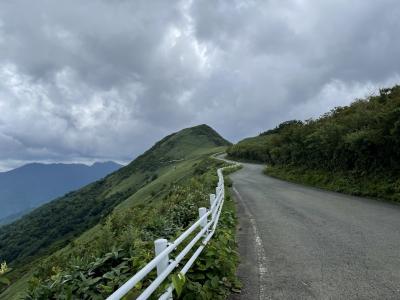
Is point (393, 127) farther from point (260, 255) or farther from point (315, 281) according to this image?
point (315, 281)

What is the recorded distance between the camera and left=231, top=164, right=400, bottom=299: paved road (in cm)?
614

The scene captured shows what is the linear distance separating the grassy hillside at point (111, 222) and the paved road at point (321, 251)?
6.79 ft

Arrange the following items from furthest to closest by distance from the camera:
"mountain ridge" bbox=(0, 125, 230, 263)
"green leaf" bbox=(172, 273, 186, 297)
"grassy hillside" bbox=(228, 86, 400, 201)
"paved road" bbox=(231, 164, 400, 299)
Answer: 1. "mountain ridge" bbox=(0, 125, 230, 263)
2. "grassy hillside" bbox=(228, 86, 400, 201)
3. "paved road" bbox=(231, 164, 400, 299)
4. "green leaf" bbox=(172, 273, 186, 297)

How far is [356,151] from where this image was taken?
1961cm

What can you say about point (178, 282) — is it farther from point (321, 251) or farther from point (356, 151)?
point (356, 151)

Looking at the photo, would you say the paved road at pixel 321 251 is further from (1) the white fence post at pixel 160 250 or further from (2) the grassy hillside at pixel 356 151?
(2) the grassy hillside at pixel 356 151

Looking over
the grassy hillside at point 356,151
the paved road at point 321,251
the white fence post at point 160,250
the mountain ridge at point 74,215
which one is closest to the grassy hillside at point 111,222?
the mountain ridge at point 74,215

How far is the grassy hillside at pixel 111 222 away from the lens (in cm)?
684

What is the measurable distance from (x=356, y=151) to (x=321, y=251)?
12.7 m

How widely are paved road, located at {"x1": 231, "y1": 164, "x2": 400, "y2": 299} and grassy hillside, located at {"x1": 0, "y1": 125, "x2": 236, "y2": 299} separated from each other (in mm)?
2069

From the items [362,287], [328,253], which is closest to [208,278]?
[362,287]

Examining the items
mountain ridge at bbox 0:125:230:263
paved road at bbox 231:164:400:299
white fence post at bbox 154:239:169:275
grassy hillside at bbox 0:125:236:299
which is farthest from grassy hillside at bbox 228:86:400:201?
mountain ridge at bbox 0:125:230:263

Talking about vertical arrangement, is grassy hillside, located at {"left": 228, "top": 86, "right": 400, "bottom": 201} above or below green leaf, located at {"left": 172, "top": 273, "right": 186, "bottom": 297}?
above

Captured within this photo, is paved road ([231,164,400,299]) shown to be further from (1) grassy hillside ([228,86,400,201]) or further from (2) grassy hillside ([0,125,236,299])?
(1) grassy hillside ([228,86,400,201])
